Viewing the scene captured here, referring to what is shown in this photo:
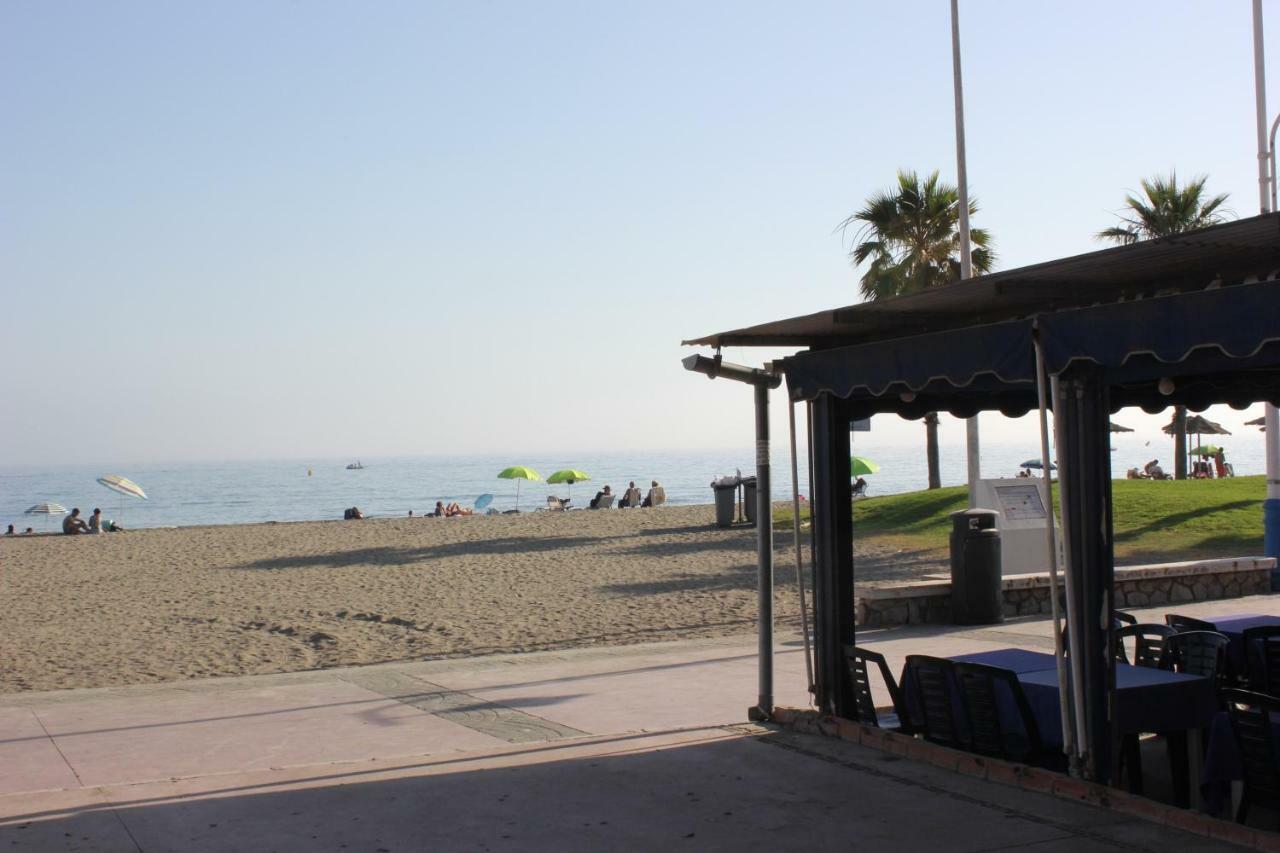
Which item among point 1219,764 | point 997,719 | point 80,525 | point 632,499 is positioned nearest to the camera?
point 1219,764

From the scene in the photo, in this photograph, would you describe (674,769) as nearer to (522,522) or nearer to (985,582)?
(985,582)

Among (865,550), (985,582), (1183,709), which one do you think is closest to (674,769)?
(1183,709)

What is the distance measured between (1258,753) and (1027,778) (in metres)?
1.39

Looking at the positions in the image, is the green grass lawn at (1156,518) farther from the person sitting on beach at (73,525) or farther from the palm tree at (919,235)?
the person sitting on beach at (73,525)

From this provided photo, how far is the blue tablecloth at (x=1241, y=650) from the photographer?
787 cm

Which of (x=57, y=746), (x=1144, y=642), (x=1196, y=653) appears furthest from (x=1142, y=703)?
(x=57, y=746)

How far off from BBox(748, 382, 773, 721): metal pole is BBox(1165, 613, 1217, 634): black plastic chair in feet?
8.98

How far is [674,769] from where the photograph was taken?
775 centimetres

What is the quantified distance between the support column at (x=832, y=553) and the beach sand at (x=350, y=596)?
226 inches

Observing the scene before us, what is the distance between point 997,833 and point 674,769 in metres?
2.20

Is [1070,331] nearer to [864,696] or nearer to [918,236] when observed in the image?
[864,696]

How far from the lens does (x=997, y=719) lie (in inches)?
Result: 285

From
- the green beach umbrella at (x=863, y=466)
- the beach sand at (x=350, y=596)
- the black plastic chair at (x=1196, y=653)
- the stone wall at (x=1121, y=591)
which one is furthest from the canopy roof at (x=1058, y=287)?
the green beach umbrella at (x=863, y=466)

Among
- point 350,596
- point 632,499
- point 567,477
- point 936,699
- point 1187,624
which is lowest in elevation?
point 936,699
